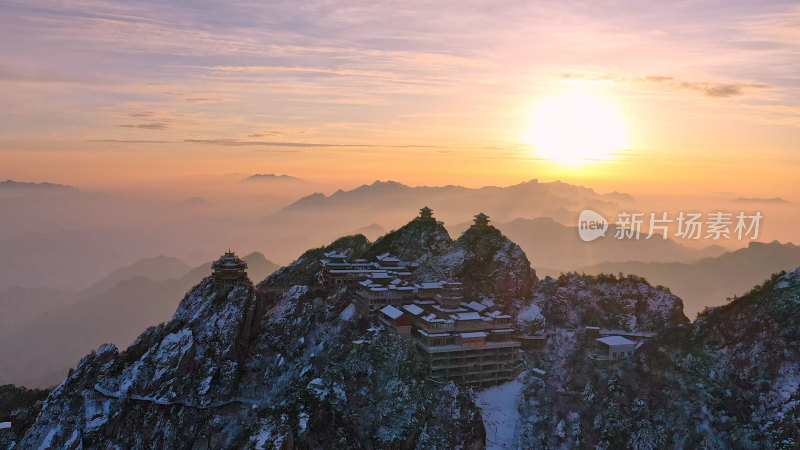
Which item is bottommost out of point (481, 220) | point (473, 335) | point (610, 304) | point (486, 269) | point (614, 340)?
point (614, 340)

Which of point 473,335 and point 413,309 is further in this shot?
point 413,309

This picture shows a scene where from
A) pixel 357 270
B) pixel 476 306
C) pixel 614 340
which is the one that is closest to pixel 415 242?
pixel 357 270

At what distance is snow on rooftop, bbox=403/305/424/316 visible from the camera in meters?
97.1

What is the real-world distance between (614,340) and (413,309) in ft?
117

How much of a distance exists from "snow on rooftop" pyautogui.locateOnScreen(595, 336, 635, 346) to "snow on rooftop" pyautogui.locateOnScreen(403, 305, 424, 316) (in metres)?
32.0

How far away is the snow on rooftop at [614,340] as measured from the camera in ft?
314

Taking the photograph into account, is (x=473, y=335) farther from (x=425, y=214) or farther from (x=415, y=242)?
(x=425, y=214)

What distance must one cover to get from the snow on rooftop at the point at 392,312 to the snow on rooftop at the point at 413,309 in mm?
2160

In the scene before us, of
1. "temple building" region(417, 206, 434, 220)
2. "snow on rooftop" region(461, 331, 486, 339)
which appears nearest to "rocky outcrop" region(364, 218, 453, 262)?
"temple building" region(417, 206, 434, 220)

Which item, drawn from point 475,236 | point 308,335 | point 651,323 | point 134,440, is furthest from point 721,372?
point 134,440

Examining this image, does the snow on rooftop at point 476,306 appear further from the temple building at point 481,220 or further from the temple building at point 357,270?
the temple building at point 481,220

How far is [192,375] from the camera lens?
3593 inches

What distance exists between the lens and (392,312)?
9688 centimetres

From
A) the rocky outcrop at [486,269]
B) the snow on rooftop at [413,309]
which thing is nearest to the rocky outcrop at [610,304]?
the rocky outcrop at [486,269]
